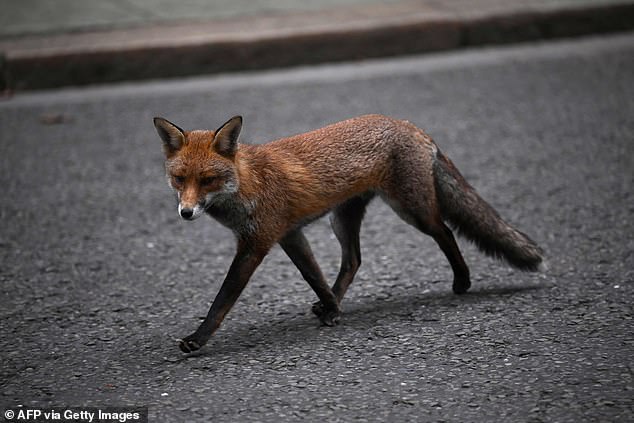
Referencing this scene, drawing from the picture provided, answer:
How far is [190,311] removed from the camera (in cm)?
469

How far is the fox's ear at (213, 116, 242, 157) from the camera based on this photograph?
4020 mm

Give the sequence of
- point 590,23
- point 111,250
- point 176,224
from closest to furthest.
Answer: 1. point 111,250
2. point 176,224
3. point 590,23

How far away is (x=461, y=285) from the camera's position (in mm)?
4738

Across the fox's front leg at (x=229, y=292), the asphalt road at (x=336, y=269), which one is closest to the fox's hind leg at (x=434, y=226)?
the asphalt road at (x=336, y=269)

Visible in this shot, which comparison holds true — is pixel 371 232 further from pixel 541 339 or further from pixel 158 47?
pixel 158 47

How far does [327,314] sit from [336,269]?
750mm

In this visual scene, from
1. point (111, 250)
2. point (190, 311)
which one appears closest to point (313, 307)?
point (190, 311)

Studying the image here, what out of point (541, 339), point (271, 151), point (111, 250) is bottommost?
point (111, 250)

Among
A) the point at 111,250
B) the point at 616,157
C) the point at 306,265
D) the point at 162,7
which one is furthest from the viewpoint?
the point at 162,7

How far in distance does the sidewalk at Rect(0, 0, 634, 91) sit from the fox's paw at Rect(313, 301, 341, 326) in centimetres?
453

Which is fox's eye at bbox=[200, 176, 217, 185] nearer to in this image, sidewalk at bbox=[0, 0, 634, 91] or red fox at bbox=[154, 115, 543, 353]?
red fox at bbox=[154, 115, 543, 353]

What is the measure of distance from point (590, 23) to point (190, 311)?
19.6ft

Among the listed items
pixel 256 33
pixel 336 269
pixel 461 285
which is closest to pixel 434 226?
pixel 461 285

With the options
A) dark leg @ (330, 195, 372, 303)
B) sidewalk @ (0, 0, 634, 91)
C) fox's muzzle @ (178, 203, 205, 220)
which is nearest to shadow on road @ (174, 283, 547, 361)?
dark leg @ (330, 195, 372, 303)
